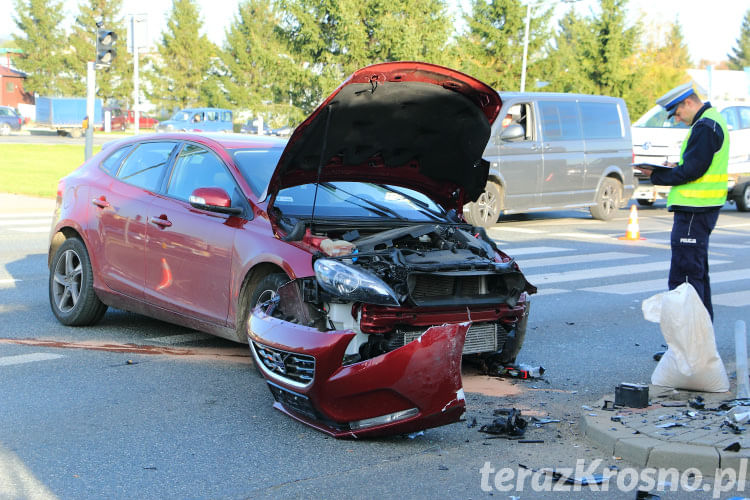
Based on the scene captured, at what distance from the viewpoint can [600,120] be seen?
17641 mm

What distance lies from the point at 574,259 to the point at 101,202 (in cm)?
698

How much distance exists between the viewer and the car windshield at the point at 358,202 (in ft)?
21.0

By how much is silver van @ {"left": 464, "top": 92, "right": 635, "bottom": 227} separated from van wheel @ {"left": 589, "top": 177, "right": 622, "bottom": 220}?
0.8 inches

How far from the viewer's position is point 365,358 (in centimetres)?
513

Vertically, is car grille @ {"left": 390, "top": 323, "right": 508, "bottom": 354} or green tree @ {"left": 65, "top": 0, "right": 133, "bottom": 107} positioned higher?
green tree @ {"left": 65, "top": 0, "right": 133, "bottom": 107}

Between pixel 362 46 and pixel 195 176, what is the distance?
21841mm

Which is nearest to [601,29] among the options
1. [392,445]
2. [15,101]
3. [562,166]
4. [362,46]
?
[362,46]

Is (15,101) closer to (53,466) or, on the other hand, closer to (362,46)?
(362,46)

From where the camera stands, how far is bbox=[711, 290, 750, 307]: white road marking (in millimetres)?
9359

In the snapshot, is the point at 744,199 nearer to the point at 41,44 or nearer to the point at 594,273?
the point at 594,273

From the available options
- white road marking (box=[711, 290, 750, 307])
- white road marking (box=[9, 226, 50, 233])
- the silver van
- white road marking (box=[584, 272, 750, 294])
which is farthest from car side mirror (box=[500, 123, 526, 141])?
white road marking (box=[9, 226, 50, 233])

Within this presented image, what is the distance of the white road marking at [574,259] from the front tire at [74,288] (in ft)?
18.4

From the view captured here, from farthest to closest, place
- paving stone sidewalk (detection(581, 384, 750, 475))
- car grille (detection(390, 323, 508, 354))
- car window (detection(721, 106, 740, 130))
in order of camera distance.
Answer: car window (detection(721, 106, 740, 130)), car grille (detection(390, 323, 508, 354)), paving stone sidewalk (detection(581, 384, 750, 475))

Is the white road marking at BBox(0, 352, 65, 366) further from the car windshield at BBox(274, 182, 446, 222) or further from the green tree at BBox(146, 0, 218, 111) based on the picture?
the green tree at BBox(146, 0, 218, 111)
